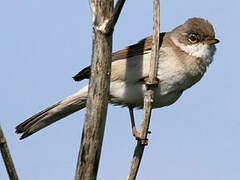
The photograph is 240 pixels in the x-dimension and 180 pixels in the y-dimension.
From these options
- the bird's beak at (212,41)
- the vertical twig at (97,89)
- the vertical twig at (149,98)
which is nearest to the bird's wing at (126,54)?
the bird's beak at (212,41)

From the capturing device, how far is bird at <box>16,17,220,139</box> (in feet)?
17.9

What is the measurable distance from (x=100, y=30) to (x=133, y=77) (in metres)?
2.49

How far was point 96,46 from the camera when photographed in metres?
3.06

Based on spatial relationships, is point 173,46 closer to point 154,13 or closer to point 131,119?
point 131,119

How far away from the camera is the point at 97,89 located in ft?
10.1

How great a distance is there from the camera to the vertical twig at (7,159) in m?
2.59

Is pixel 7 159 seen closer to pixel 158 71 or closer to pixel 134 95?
pixel 158 71

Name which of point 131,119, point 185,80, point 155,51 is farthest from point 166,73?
point 155,51

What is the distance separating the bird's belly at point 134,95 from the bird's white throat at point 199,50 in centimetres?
58

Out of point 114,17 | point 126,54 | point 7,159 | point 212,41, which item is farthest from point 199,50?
point 7,159

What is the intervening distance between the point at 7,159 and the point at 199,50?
3831 mm

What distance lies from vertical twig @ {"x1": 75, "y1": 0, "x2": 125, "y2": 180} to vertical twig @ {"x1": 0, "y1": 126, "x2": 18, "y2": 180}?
56 cm

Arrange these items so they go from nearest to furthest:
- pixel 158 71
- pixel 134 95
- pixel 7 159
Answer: pixel 7 159, pixel 158 71, pixel 134 95

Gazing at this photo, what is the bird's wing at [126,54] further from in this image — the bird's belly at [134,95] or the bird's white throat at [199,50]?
the bird's white throat at [199,50]
